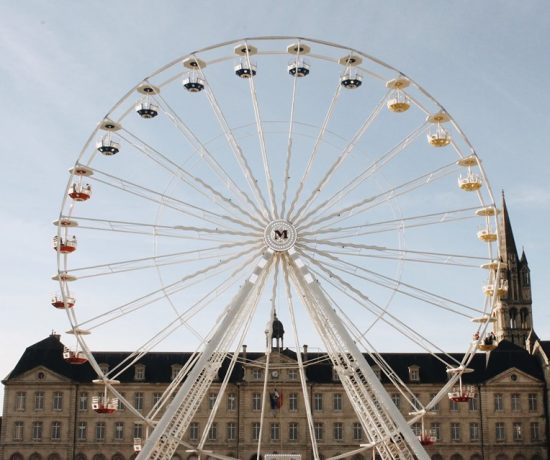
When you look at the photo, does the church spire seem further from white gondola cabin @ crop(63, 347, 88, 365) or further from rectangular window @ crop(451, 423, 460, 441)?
white gondola cabin @ crop(63, 347, 88, 365)

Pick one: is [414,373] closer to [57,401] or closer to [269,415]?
[269,415]

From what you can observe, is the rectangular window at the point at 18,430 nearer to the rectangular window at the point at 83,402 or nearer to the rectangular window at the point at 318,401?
the rectangular window at the point at 83,402

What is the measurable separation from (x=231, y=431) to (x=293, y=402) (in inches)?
252

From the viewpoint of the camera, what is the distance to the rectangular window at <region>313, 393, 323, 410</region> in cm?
8819

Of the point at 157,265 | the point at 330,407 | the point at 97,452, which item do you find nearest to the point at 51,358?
the point at 97,452

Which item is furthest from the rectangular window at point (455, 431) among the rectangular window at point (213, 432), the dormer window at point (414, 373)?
the rectangular window at point (213, 432)

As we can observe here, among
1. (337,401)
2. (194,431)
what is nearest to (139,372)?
(194,431)

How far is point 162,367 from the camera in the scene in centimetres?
9000

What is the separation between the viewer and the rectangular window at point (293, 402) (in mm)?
88062

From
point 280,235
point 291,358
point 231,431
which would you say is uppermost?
point 280,235

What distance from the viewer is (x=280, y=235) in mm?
39250

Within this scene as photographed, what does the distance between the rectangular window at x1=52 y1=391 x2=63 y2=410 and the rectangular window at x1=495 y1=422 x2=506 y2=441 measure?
40.8m

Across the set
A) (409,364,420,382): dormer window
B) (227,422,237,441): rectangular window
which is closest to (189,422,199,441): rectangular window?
(227,422,237,441): rectangular window

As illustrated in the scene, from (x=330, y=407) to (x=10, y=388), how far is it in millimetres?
30075
